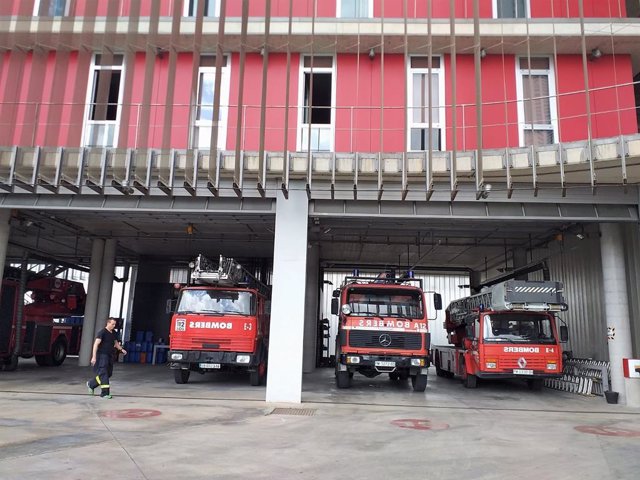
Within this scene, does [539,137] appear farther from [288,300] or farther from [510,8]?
[288,300]

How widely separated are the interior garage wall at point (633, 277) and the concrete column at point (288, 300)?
28.7ft

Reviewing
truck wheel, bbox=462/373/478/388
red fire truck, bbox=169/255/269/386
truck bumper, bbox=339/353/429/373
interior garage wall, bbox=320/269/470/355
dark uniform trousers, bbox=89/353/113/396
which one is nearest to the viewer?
dark uniform trousers, bbox=89/353/113/396

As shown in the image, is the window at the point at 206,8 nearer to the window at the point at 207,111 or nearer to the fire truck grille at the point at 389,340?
the window at the point at 207,111

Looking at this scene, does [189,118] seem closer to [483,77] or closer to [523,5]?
[483,77]

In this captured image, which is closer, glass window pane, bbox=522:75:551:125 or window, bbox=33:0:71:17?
glass window pane, bbox=522:75:551:125

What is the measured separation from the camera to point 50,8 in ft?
48.7

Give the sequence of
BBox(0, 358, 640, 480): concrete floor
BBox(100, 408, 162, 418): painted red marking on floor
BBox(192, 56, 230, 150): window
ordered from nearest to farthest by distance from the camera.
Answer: BBox(0, 358, 640, 480): concrete floor < BBox(100, 408, 162, 418): painted red marking on floor < BBox(192, 56, 230, 150): window

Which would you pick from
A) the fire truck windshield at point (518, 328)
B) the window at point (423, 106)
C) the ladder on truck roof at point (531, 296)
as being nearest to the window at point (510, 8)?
the window at point (423, 106)

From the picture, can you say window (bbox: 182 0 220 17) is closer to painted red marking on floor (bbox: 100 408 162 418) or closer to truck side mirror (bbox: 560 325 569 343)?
painted red marking on floor (bbox: 100 408 162 418)

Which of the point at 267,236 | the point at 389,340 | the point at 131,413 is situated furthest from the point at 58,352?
the point at 389,340

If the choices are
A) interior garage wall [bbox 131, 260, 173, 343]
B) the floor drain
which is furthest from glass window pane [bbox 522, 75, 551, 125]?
interior garage wall [bbox 131, 260, 173, 343]

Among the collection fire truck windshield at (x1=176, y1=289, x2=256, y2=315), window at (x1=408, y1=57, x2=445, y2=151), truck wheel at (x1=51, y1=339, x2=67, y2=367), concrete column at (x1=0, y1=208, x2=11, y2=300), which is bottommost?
truck wheel at (x1=51, y1=339, x2=67, y2=367)

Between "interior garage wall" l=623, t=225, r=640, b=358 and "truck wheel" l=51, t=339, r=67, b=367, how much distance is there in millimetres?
19554

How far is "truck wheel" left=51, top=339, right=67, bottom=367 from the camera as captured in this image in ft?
65.6
